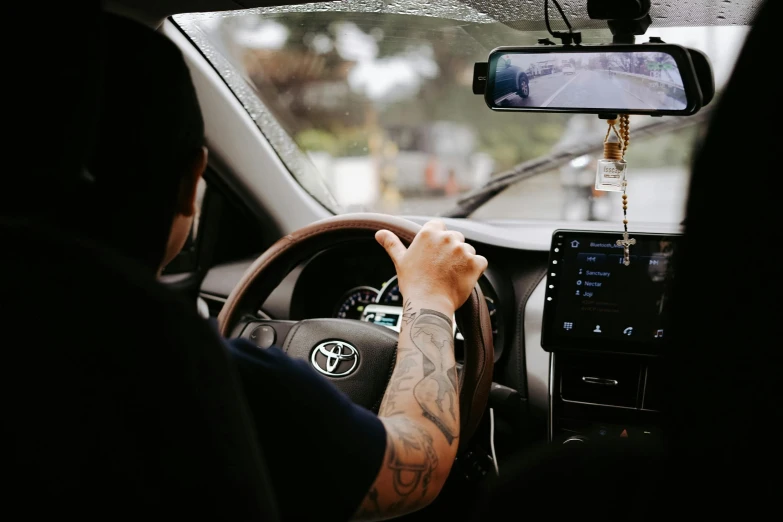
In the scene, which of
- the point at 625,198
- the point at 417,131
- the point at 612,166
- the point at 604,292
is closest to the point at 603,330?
the point at 604,292

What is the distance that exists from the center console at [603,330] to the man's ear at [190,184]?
151cm

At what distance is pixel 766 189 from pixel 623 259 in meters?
1.85

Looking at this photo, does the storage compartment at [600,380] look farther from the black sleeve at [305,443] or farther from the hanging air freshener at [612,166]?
the black sleeve at [305,443]

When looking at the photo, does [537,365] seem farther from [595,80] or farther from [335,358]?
[595,80]

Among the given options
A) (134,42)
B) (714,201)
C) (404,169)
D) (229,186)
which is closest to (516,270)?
(229,186)

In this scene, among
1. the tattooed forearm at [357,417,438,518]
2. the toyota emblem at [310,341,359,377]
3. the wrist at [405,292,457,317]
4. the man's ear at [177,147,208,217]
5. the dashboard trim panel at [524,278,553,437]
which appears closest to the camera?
the man's ear at [177,147,208,217]

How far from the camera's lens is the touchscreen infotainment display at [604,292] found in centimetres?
246

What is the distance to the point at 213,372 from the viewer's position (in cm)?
108

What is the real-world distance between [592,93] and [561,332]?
84 centimetres

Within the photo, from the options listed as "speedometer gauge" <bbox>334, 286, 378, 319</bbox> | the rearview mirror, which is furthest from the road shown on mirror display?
"speedometer gauge" <bbox>334, 286, 378, 319</bbox>

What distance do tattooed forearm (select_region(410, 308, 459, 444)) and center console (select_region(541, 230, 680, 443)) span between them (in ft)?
3.05

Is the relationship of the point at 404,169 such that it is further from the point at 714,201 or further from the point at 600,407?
the point at 714,201

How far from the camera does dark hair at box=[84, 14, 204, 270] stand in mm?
1136

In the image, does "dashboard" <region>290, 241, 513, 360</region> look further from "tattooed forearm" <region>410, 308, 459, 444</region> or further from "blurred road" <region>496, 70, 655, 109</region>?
"tattooed forearm" <region>410, 308, 459, 444</region>
